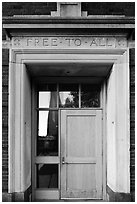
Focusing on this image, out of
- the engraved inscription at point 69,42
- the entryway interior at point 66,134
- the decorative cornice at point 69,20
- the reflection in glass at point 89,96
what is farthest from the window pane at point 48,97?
the decorative cornice at point 69,20

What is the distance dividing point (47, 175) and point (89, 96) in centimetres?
220

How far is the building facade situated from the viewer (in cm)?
633

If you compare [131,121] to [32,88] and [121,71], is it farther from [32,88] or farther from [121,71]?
[32,88]

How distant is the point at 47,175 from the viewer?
7520mm

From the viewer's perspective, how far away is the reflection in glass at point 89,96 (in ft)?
25.2

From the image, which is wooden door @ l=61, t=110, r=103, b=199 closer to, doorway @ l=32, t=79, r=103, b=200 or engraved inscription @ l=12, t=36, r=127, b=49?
doorway @ l=32, t=79, r=103, b=200

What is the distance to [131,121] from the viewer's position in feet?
21.2

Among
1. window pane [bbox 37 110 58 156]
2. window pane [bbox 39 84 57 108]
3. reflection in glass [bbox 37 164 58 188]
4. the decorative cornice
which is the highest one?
the decorative cornice

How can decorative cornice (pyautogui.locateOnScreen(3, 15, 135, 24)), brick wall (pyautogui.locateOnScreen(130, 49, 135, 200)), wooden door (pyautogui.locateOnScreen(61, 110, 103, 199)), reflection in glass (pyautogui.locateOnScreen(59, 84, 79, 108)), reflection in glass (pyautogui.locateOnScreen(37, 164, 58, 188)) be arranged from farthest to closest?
reflection in glass (pyautogui.locateOnScreen(59, 84, 79, 108)) → reflection in glass (pyautogui.locateOnScreen(37, 164, 58, 188)) → wooden door (pyautogui.locateOnScreen(61, 110, 103, 199)) → brick wall (pyautogui.locateOnScreen(130, 49, 135, 200)) → decorative cornice (pyautogui.locateOnScreen(3, 15, 135, 24))

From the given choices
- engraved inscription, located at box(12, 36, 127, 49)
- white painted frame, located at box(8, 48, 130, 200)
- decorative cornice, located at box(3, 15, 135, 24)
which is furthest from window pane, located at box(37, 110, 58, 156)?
decorative cornice, located at box(3, 15, 135, 24)

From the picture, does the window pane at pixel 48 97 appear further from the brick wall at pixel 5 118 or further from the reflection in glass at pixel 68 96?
the brick wall at pixel 5 118

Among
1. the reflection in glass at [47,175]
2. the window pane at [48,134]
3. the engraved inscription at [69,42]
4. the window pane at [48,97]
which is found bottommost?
the reflection in glass at [47,175]

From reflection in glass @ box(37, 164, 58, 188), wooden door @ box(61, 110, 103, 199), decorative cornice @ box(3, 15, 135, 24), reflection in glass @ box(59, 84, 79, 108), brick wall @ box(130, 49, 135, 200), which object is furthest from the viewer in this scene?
reflection in glass @ box(59, 84, 79, 108)

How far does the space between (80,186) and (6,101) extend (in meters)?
2.75
